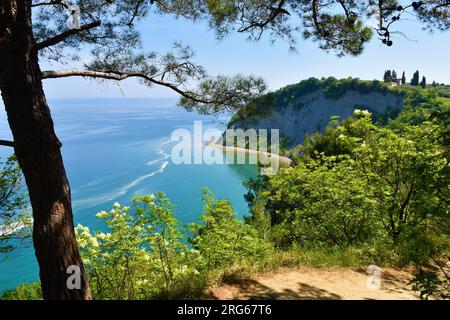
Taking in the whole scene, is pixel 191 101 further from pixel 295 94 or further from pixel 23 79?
pixel 295 94

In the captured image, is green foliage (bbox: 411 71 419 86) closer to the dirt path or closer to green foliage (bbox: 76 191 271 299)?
the dirt path

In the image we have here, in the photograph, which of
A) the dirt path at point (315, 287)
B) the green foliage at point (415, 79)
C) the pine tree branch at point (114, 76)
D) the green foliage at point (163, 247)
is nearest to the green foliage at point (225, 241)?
the green foliage at point (163, 247)

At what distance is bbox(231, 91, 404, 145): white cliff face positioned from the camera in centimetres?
8407

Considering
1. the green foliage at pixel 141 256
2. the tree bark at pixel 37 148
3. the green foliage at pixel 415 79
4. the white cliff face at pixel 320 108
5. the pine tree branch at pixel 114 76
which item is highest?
the green foliage at pixel 415 79

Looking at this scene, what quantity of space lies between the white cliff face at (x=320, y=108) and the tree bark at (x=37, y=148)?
79.9 meters

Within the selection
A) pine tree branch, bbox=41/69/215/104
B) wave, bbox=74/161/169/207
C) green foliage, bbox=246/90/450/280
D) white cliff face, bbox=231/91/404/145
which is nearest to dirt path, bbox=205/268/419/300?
green foliage, bbox=246/90/450/280

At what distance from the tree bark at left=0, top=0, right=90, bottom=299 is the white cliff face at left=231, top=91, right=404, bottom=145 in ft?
262

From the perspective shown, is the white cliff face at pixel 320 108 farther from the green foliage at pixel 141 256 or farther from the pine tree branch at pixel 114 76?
the pine tree branch at pixel 114 76

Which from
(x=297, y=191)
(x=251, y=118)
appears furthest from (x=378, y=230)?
(x=251, y=118)

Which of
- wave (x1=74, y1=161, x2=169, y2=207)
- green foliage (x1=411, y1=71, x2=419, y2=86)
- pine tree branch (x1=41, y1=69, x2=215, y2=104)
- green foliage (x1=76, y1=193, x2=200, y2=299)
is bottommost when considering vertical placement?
wave (x1=74, y1=161, x2=169, y2=207)

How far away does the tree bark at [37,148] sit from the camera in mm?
2621

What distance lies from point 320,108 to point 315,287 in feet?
314

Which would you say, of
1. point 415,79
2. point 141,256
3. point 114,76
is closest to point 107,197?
point 141,256

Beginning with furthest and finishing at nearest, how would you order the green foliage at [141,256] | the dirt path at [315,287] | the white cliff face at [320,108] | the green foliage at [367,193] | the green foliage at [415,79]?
the green foliage at [415,79] → the white cliff face at [320,108] → the green foliage at [367,193] → the green foliage at [141,256] → the dirt path at [315,287]
